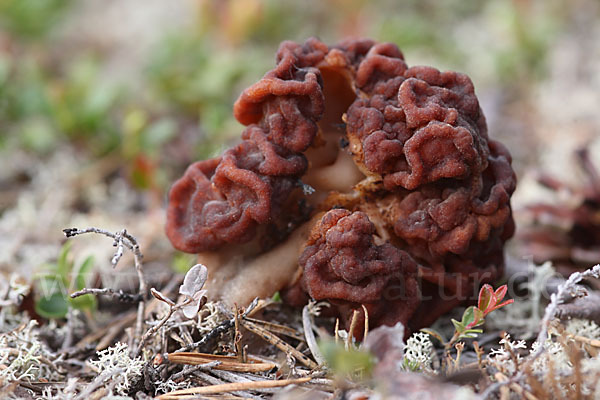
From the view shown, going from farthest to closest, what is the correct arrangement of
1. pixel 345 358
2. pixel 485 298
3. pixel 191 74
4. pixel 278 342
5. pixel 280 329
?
1. pixel 191 74
2. pixel 280 329
3. pixel 278 342
4. pixel 485 298
5. pixel 345 358

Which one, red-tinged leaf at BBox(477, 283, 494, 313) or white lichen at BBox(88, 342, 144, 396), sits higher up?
red-tinged leaf at BBox(477, 283, 494, 313)

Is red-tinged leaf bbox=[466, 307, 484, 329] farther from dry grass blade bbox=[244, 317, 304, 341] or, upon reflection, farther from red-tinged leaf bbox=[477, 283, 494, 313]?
dry grass blade bbox=[244, 317, 304, 341]

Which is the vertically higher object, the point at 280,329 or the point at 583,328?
the point at 280,329

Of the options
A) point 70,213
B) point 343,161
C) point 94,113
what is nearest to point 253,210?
point 343,161

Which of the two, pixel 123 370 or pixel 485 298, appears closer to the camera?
pixel 123 370

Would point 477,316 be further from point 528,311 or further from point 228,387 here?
point 228,387

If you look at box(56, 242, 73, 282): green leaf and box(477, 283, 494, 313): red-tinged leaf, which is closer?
box(477, 283, 494, 313): red-tinged leaf

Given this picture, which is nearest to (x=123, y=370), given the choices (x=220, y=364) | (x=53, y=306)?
(x=220, y=364)

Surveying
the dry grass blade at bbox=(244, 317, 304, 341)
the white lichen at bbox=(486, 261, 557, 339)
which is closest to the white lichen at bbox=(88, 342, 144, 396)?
the dry grass blade at bbox=(244, 317, 304, 341)

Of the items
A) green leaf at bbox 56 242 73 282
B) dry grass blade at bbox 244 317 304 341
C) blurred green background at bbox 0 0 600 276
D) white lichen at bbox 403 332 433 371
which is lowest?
white lichen at bbox 403 332 433 371
